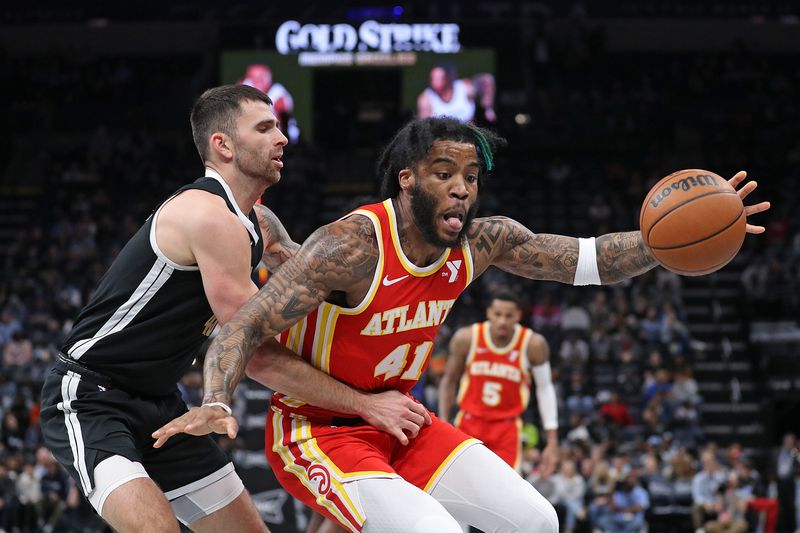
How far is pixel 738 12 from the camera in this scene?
21797mm

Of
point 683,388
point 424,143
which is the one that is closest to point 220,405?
point 424,143

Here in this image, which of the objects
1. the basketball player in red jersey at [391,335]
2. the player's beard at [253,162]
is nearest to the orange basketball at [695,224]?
the basketball player in red jersey at [391,335]

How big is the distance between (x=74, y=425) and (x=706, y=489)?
9.15 metres

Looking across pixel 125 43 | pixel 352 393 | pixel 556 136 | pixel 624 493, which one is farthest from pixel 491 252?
pixel 125 43

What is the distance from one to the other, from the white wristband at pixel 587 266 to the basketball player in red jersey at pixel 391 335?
1.47 ft

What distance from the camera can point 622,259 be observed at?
4.47m

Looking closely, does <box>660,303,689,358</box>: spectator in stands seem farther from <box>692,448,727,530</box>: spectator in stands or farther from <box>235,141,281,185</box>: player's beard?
<box>235,141,281,185</box>: player's beard

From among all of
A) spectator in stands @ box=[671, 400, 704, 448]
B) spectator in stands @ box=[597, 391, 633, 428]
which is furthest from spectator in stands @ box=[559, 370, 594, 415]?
spectator in stands @ box=[671, 400, 704, 448]

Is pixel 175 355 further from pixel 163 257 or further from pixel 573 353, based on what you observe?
pixel 573 353

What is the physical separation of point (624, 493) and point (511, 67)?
10.3 m

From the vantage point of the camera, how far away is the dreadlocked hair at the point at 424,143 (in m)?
4.11

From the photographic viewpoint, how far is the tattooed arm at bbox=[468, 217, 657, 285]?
4.46 metres

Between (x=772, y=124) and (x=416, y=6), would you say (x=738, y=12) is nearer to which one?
(x=772, y=124)

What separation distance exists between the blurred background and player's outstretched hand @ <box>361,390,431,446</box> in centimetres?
717
